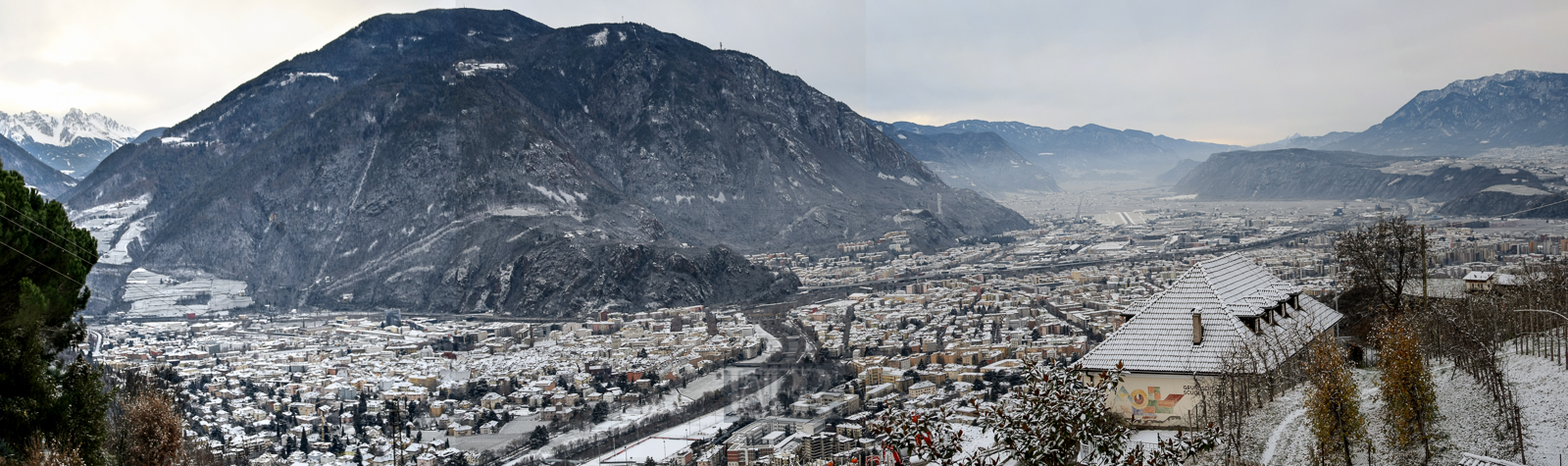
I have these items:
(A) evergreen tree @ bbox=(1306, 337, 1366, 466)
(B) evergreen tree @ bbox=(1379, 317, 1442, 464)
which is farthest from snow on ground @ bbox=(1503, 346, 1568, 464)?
(A) evergreen tree @ bbox=(1306, 337, 1366, 466)

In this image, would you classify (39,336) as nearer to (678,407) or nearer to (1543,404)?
(1543,404)

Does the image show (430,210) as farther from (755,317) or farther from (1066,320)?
(1066,320)

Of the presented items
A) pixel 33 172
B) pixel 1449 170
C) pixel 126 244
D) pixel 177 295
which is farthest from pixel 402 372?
pixel 1449 170

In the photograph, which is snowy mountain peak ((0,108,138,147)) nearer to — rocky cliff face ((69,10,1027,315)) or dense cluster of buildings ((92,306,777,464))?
rocky cliff face ((69,10,1027,315))

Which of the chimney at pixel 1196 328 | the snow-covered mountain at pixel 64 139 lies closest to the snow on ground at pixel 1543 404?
the chimney at pixel 1196 328

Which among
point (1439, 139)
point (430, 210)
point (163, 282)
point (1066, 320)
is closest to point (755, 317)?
point (1066, 320)
